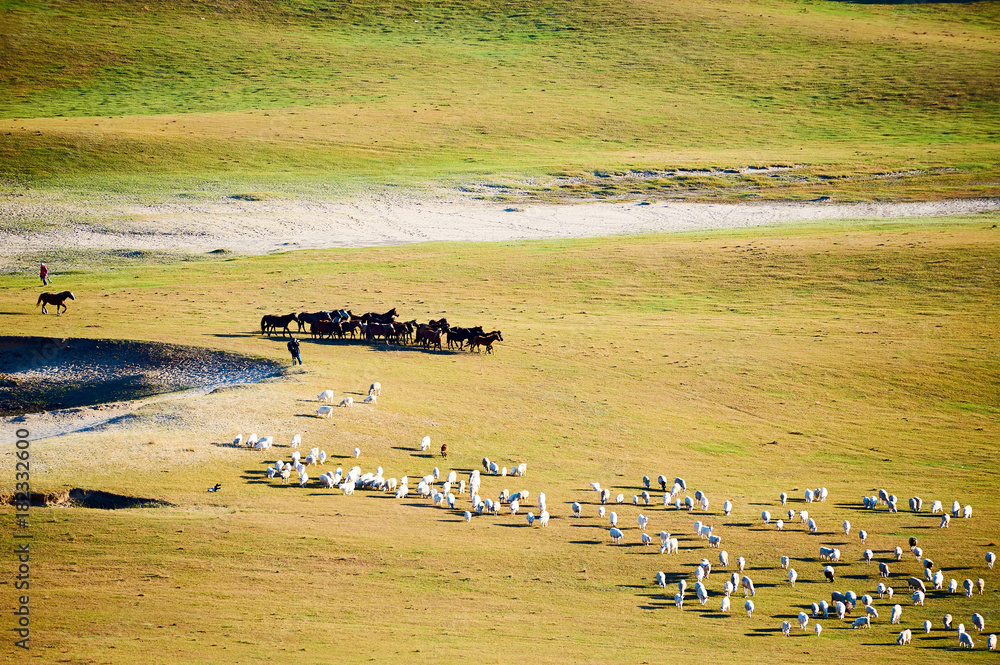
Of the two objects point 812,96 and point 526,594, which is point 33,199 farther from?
point 812,96

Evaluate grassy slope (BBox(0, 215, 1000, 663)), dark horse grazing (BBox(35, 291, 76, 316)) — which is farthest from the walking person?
dark horse grazing (BBox(35, 291, 76, 316))

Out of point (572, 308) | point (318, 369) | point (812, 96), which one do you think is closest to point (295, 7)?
point (812, 96)

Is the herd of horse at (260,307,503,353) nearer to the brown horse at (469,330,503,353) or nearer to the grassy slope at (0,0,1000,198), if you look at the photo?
the brown horse at (469,330,503,353)

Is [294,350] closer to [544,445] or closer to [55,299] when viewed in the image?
[544,445]

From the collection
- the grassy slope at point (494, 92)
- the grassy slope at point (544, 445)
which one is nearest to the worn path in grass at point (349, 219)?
the grassy slope at point (494, 92)

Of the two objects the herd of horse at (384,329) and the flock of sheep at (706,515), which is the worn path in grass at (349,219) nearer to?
the herd of horse at (384,329)

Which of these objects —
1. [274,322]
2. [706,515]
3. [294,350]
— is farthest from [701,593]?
[274,322]
